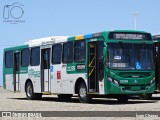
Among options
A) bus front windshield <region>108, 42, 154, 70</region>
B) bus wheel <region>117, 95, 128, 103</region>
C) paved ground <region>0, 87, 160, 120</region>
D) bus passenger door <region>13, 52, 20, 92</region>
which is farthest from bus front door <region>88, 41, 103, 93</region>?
bus passenger door <region>13, 52, 20, 92</region>

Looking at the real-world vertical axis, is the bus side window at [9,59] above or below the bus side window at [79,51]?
below

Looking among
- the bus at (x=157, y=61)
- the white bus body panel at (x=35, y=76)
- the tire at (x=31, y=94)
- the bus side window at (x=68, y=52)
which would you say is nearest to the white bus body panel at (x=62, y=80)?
the bus side window at (x=68, y=52)

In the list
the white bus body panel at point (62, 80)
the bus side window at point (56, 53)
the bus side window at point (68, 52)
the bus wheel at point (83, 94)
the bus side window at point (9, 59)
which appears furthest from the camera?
the bus side window at point (9, 59)

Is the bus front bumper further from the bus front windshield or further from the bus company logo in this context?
the bus company logo

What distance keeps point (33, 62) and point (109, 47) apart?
7.48 metres

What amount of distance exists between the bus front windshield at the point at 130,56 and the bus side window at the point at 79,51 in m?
1.78

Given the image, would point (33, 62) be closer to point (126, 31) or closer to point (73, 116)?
point (126, 31)

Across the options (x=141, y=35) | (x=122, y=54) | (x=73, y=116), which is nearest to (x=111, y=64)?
(x=122, y=54)

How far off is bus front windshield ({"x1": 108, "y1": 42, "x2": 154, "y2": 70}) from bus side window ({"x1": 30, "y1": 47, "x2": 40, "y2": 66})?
6832 millimetres

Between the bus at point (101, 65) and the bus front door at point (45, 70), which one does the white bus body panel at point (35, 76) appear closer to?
the bus front door at point (45, 70)

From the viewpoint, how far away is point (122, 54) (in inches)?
798

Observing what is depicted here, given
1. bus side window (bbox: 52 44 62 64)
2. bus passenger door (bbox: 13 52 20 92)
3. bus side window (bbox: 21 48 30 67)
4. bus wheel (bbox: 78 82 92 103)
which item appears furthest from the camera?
bus passenger door (bbox: 13 52 20 92)

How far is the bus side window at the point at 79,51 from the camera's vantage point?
21.6 m

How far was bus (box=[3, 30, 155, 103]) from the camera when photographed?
20188 mm
